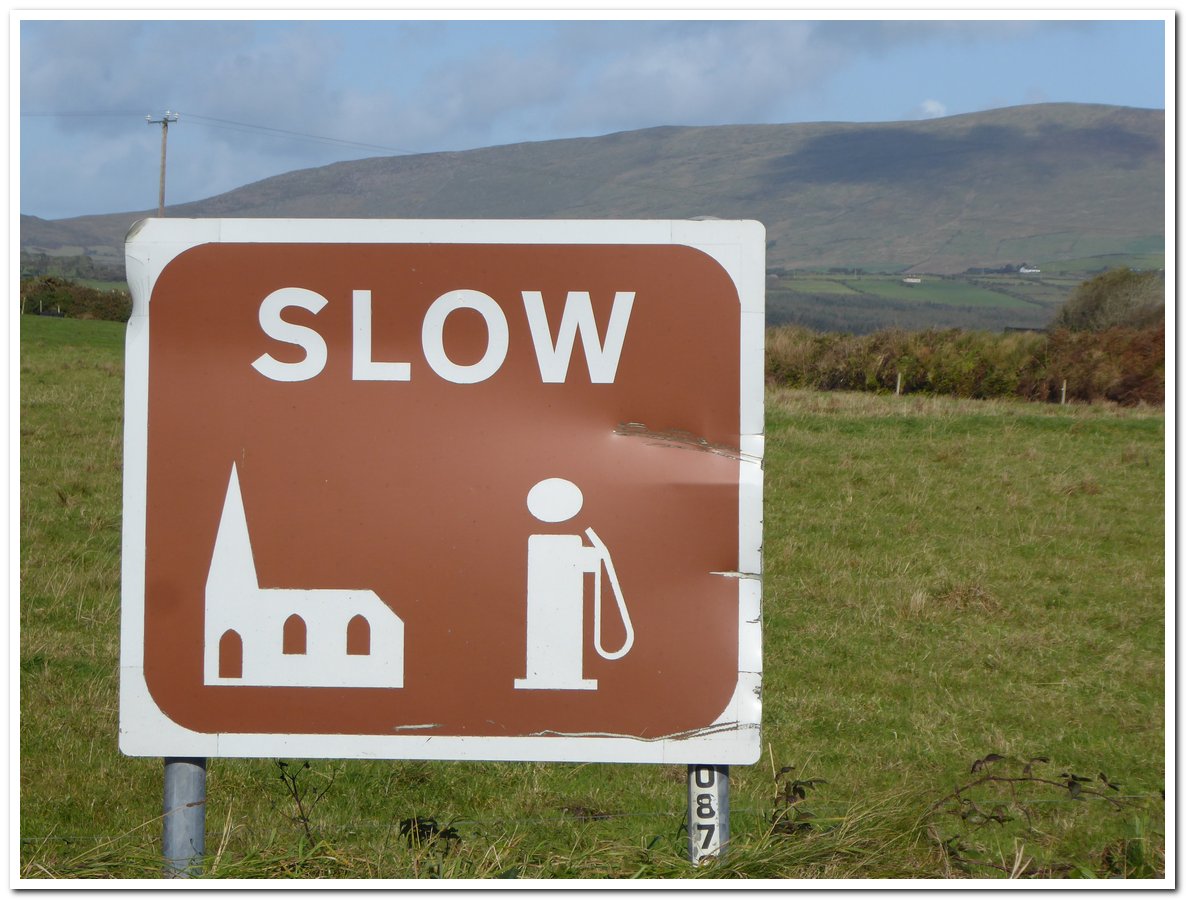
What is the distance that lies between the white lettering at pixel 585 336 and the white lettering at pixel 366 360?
262mm

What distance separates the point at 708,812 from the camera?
7.32 feet

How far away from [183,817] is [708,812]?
0.97 metres

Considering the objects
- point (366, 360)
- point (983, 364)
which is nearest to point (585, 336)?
point (366, 360)

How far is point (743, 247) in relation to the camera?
2.22 meters

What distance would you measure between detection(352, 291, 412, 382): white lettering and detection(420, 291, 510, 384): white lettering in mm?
60

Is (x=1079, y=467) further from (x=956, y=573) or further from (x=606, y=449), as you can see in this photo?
(x=606, y=449)

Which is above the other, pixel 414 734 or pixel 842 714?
pixel 414 734

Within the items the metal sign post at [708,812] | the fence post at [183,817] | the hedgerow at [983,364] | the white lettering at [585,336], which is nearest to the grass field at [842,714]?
the metal sign post at [708,812]

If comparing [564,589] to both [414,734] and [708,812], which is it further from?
[708,812]

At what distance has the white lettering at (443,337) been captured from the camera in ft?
7.25

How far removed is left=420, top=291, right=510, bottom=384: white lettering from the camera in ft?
7.25

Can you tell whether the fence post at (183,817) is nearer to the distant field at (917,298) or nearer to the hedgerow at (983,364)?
the hedgerow at (983,364)

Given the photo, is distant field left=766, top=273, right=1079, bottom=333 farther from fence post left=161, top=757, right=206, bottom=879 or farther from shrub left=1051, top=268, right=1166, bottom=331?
fence post left=161, top=757, right=206, bottom=879
